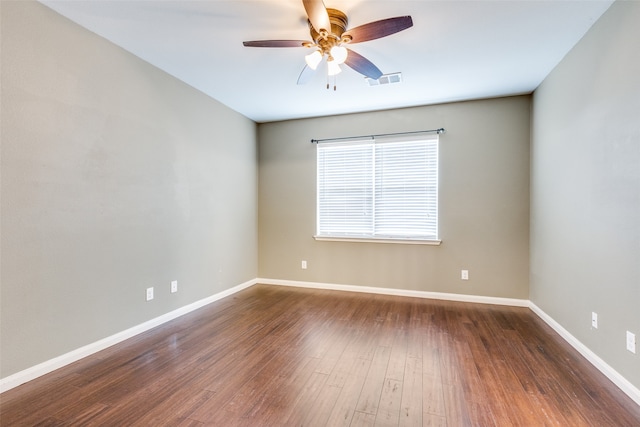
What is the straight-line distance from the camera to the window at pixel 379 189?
13.1 feet

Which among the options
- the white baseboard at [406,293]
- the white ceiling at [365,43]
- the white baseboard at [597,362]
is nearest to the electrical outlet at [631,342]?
the white baseboard at [597,362]

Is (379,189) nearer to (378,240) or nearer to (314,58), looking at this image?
(378,240)

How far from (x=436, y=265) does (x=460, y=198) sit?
36.9 inches

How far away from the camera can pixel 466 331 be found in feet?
9.43

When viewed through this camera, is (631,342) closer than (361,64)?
Yes

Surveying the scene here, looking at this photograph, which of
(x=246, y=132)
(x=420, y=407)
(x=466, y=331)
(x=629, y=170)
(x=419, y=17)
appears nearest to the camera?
(x=420, y=407)

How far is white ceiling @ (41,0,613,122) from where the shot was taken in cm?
207

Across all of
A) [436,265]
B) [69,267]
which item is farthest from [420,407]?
[69,267]

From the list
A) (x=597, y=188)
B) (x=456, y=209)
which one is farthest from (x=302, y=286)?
(x=597, y=188)

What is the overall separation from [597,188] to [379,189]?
2.34 meters

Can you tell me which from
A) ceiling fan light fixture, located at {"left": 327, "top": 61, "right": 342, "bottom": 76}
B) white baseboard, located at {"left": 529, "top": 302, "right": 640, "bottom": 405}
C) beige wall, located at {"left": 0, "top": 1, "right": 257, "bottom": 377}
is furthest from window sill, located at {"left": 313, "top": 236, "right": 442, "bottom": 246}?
ceiling fan light fixture, located at {"left": 327, "top": 61, "right": 342, "bottom": 76}

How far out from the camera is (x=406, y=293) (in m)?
4.05

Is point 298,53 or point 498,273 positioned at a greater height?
point 298,53

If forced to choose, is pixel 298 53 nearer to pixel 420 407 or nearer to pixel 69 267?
pixel 69 267
